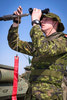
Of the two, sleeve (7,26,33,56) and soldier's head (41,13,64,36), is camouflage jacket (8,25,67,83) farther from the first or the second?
sleeve (7,26,33,56)

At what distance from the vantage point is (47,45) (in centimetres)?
280

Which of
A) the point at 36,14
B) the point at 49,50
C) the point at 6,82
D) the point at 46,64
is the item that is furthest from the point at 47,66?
the point at 6,82

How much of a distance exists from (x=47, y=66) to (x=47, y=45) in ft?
1.26

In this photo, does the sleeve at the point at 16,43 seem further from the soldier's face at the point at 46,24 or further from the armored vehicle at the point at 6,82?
the armored vehicle at the point at 6,82

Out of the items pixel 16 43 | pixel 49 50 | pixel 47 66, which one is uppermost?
pixel 16 43

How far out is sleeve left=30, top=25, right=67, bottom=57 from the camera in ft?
9.11

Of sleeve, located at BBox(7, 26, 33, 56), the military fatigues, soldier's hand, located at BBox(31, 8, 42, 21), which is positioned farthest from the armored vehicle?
soldier's hand, located at BBox(31, 8, 42, 21)

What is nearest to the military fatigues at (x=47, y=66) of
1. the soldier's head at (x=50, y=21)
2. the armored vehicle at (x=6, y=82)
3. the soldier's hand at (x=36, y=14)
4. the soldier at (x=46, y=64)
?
the soldier at (x=46, y=64)

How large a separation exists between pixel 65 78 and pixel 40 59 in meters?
0.54

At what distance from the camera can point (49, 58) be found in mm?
2977

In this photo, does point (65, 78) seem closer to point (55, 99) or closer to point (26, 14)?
point (55, 99)

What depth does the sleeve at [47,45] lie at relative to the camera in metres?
2.78

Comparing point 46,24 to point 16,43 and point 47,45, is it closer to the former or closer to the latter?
point 47,45

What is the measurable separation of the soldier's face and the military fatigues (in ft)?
0.89
